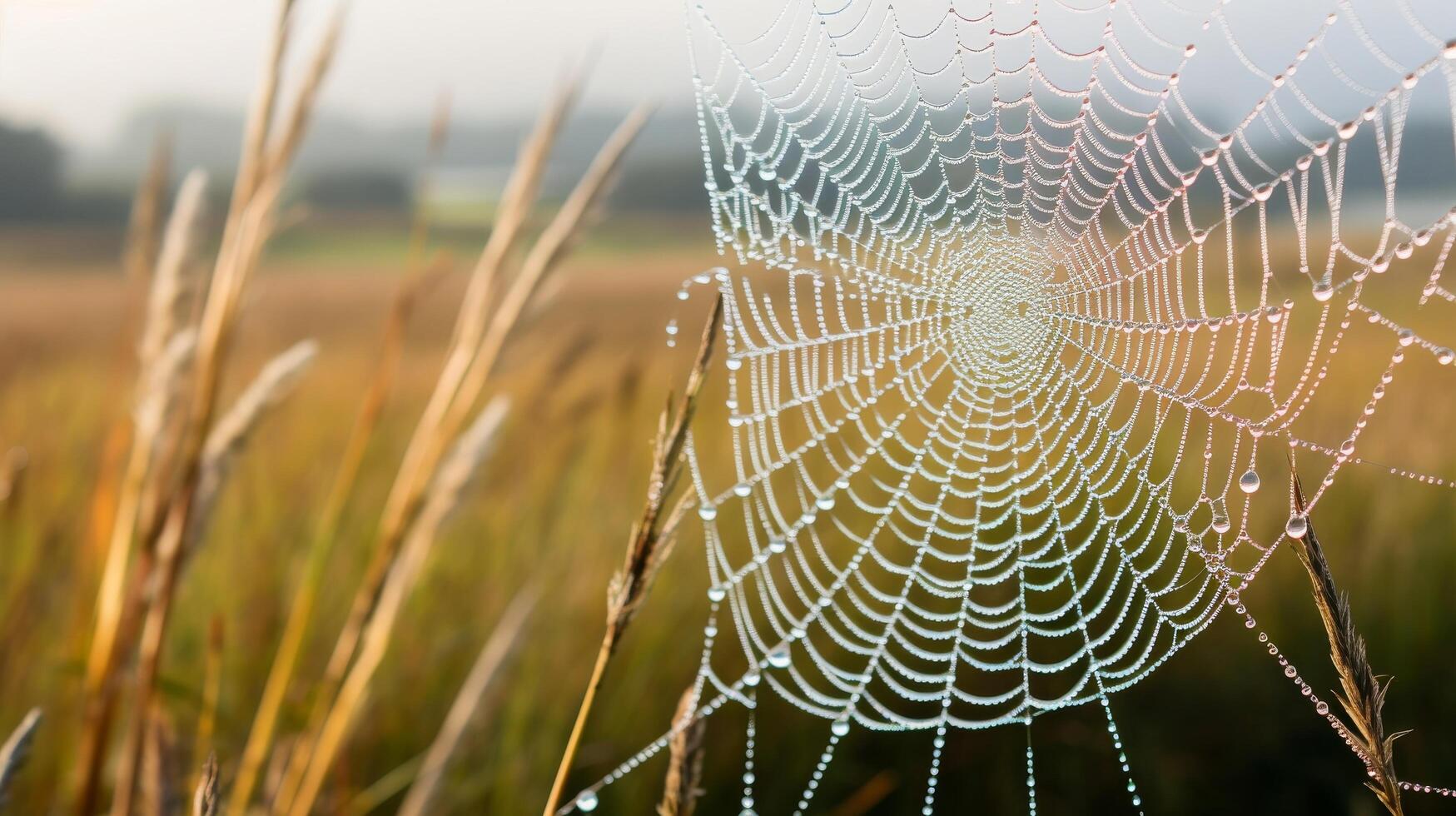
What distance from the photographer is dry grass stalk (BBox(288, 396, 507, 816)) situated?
152 cm

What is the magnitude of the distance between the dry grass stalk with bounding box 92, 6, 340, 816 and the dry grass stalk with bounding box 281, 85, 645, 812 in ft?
0.82

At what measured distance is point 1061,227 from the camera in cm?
269

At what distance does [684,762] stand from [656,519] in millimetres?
221

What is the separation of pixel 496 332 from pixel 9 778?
78cm

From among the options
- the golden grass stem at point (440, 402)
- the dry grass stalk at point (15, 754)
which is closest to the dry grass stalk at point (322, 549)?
the golden grass stem at point (440, 402)

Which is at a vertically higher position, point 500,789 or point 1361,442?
point 1361,442

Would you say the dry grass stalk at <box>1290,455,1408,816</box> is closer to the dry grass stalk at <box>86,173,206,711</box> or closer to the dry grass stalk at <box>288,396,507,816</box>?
the dry grass stalk at <box>288,396,507,816</box>

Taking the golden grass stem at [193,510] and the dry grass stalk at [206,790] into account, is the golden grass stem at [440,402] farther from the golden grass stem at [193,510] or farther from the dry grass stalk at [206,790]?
the dry grass stalk at [206,790]

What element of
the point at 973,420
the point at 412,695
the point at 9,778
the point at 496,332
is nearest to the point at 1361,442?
the point at 973,420

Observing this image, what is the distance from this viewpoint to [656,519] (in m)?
0.88

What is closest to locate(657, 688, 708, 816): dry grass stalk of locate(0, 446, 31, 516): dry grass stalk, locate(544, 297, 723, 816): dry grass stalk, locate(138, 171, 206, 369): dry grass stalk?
locate(544, 297, 723, 816): dry grass stalk

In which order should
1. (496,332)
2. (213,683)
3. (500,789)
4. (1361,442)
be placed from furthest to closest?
1. (1361,442)
2. (500,789)
3. (213,683)
4. (496,332)

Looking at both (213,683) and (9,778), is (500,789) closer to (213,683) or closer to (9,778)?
(213,683)

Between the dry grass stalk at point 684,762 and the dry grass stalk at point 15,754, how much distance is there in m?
0.54
